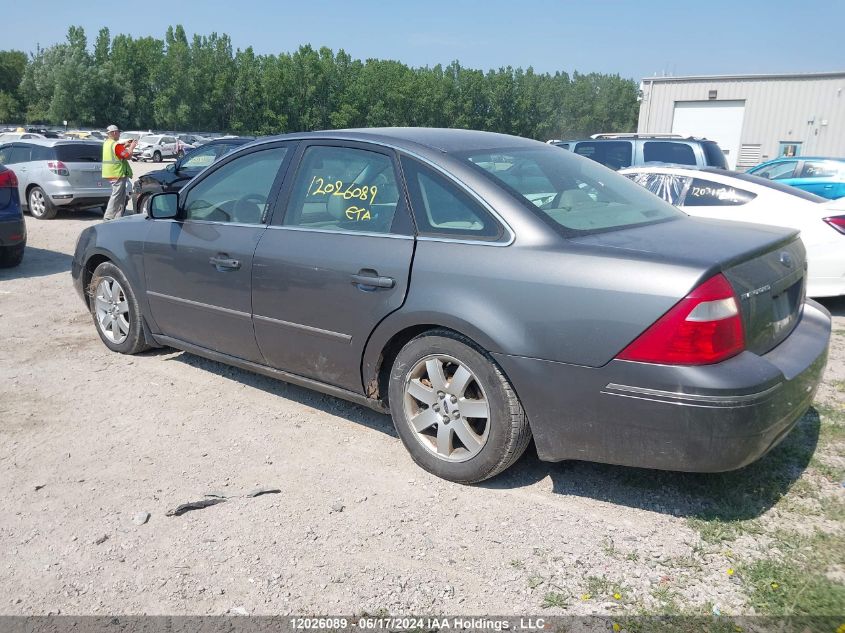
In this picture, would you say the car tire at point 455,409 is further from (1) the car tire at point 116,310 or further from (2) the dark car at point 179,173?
(2) the dark car at point 179,173

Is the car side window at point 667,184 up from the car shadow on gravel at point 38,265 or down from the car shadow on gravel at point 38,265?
up

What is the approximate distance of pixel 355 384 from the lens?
3.87 meters

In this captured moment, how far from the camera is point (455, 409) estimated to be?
345 centimetres

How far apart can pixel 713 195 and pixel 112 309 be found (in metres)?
5.70

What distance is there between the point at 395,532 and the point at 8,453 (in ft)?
7.46

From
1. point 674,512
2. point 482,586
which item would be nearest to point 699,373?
point 674,512

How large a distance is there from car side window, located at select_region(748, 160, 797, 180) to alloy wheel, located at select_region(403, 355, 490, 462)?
12783 millimetres

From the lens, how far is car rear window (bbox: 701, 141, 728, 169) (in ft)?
34.3

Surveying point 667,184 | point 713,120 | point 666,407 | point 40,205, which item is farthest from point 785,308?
point 713,120

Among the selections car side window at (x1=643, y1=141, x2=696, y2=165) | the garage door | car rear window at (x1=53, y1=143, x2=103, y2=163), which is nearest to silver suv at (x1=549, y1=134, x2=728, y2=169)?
car side window at (x1=643, y1=141, x2=696, y2=165)

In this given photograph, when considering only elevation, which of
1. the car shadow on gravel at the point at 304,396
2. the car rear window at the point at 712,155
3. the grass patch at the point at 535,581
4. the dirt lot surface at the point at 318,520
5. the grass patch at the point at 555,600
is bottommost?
the car shadow on gravel at the point at 304,396

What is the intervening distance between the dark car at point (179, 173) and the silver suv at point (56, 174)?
2.83 feet

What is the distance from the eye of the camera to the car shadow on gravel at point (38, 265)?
8.76m

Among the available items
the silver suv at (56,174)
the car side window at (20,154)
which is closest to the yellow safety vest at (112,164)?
the silver suv at (56,174)
